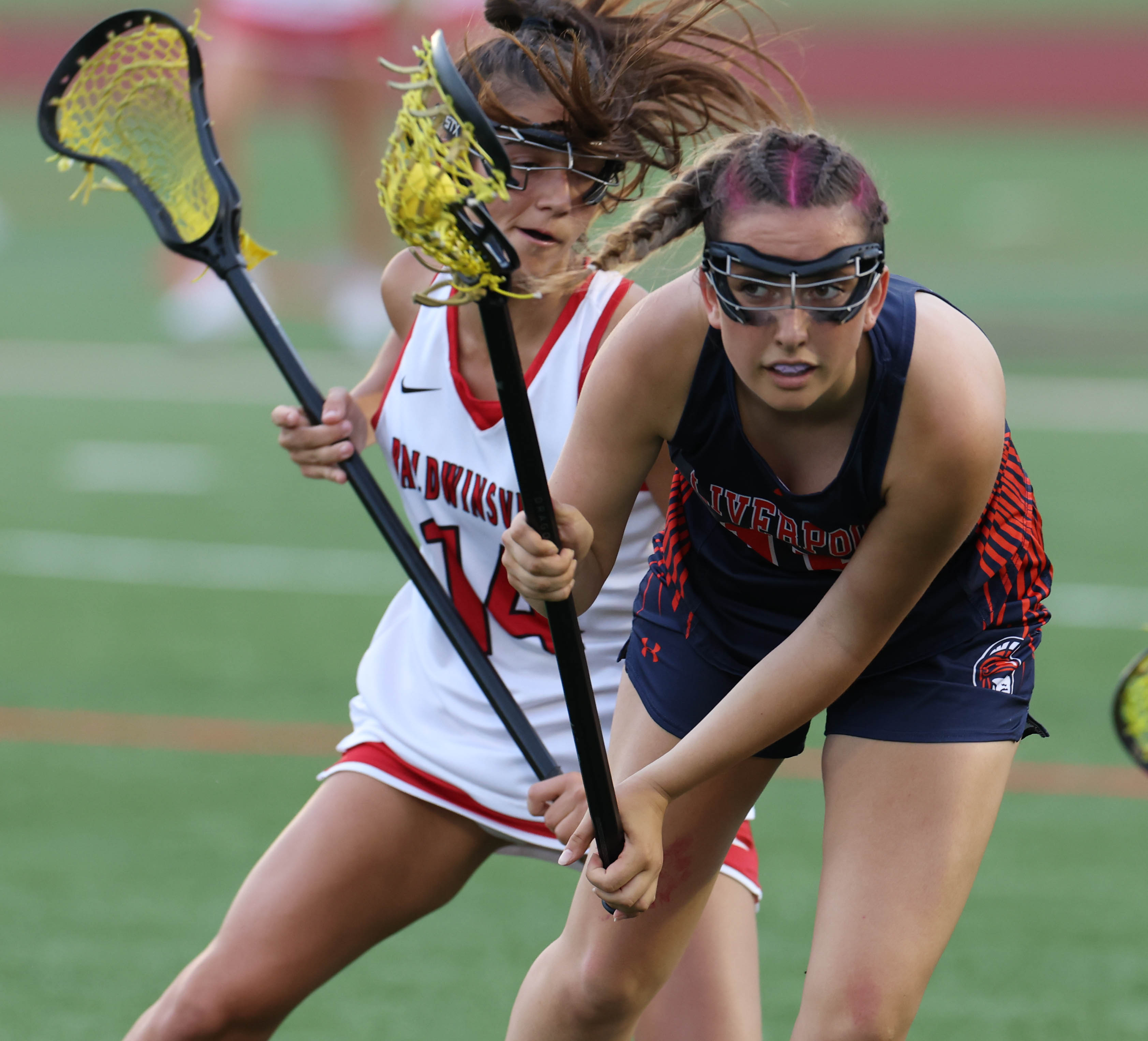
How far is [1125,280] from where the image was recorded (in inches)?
545

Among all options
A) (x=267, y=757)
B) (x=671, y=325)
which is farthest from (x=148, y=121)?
(x=267, y=757)

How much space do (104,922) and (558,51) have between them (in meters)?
2.38

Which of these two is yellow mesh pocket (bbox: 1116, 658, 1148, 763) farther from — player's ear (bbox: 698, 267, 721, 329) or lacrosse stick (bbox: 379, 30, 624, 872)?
lacrosse stick (bbox: 379, 30, 624, 872)

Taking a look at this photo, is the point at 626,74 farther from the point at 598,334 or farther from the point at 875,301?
the point at 875,301

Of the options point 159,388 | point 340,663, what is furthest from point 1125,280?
point 340,663

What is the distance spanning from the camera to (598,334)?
2.79 metres

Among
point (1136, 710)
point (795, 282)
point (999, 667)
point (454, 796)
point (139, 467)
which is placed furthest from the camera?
point (139, 467)

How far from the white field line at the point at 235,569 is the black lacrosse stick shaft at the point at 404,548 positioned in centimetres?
375

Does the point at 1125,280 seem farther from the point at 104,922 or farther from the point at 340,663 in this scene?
the point at 104,922

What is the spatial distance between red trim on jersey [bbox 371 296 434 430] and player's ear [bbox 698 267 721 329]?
854mm

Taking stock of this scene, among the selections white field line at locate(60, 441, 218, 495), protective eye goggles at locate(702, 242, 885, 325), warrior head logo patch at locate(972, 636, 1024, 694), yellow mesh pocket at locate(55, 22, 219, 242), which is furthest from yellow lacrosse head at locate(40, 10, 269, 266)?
white field line at locate(60, 441, 218, 495)

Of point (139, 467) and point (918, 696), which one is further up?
point (918, 696)

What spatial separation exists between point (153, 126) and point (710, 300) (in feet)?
4.62

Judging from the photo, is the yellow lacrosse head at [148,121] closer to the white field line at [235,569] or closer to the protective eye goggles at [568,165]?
the protective eye goggles at [568,165]
